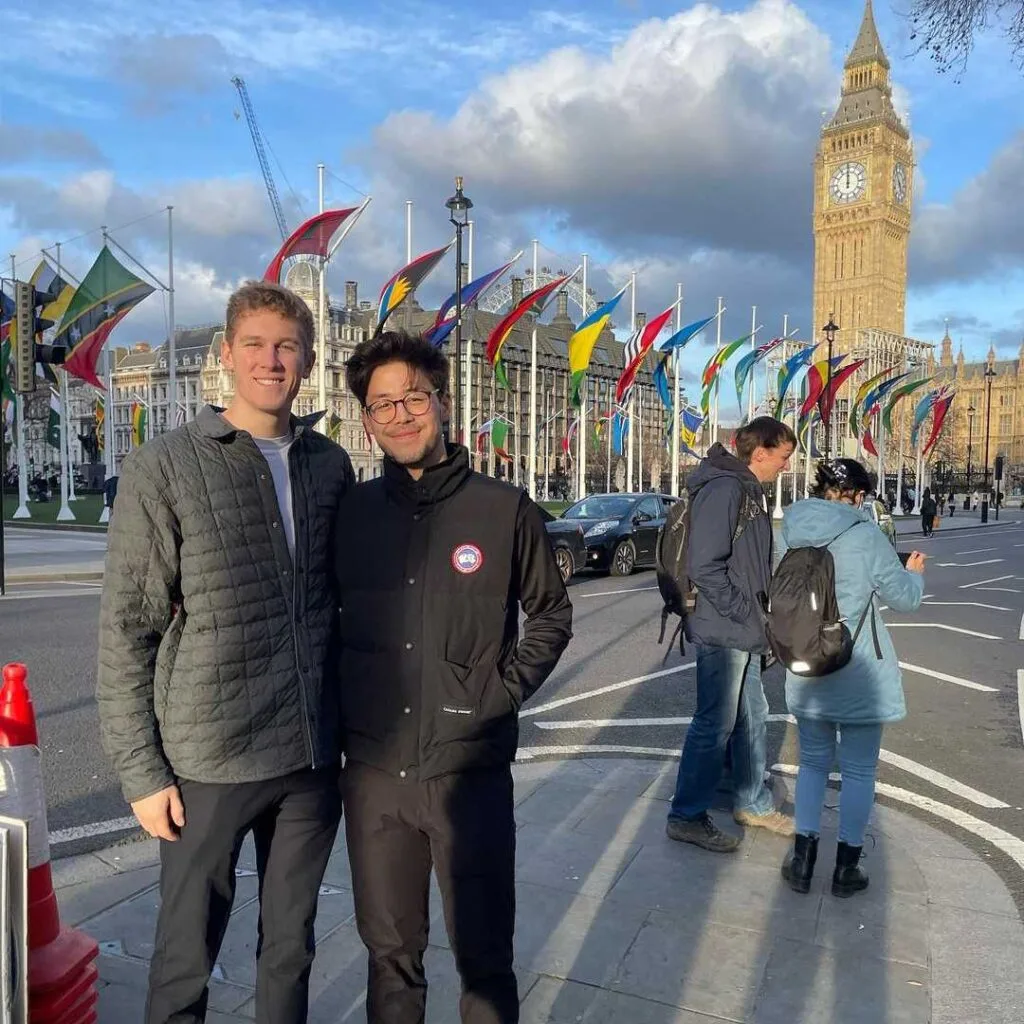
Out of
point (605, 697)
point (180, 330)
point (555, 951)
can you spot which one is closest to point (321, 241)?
point (605, 697)

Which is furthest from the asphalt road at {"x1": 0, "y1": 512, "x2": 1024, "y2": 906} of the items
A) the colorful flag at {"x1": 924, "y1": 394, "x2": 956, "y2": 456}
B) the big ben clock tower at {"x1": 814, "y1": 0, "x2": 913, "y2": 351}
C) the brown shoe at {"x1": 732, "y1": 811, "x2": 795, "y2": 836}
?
the big ben clock tower at {"x1": 814, "y1": 0, "x2": 913, "y2": 351}

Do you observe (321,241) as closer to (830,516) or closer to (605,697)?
(605,697)

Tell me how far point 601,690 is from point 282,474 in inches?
214

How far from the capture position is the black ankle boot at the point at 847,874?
3.63 m

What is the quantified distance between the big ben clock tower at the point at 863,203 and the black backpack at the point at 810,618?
109 m

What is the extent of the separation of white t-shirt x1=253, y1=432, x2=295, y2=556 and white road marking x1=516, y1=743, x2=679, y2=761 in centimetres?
356

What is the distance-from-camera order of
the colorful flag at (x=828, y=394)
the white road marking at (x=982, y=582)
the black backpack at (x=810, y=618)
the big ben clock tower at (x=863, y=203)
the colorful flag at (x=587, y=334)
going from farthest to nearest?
the big ben clock tower at (x=863, y=203), the colorful flag at (x=828, y=394), the colorful flag at (x=587, y=334), the white road marking at (x=982, y=582), the black backpack at (x=810, y=618)

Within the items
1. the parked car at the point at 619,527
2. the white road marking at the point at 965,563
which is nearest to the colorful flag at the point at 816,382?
the white road marking at the point at 965,563

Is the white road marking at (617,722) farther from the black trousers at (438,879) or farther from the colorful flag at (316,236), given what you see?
the colorful flag at (316,236)

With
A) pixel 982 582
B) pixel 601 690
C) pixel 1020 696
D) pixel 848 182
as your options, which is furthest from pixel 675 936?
pixel 848 182

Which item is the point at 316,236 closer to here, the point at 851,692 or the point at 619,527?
the point at 619,527

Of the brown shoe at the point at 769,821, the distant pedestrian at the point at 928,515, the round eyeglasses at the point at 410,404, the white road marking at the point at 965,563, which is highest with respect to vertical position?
the round eyeglasses at the point at 410,404

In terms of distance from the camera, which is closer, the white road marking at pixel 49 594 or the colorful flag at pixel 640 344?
the white road marking at pixel 49 594

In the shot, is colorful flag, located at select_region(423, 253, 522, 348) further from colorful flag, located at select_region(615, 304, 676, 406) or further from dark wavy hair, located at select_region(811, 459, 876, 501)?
dark wavy hair, located at select_region(811, 459, 876, 501)
